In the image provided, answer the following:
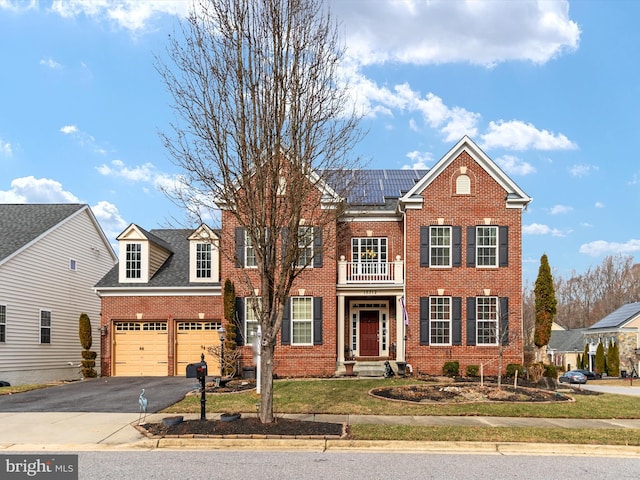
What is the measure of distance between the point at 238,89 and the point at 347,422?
707cm

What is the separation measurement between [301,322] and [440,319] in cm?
547

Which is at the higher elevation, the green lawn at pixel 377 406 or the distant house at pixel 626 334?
the green lawn at pixel 377 406

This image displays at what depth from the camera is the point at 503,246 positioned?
23422 millimetres

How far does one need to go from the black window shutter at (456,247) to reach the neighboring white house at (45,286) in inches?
678

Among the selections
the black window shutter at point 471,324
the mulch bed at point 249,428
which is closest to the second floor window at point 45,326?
the mulch bed at point 249,428

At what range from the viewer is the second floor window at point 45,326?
25.8 m

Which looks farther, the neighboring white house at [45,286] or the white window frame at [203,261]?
the white window frame at [203,261]

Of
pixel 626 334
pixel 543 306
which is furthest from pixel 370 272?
pixel 626 334

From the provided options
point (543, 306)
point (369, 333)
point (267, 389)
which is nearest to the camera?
point (267, 389)

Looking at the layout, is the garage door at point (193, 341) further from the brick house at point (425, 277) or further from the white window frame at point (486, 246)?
the white window frame at point (486, 246)

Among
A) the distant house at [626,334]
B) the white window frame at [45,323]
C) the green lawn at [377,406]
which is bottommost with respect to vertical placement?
the distant house at [626,334]

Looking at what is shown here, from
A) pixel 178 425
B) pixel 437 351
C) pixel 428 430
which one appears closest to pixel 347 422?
pixel 428 430

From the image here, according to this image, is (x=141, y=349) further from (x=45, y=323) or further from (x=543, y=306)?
(x=543, y=306)

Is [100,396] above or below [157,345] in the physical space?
below
